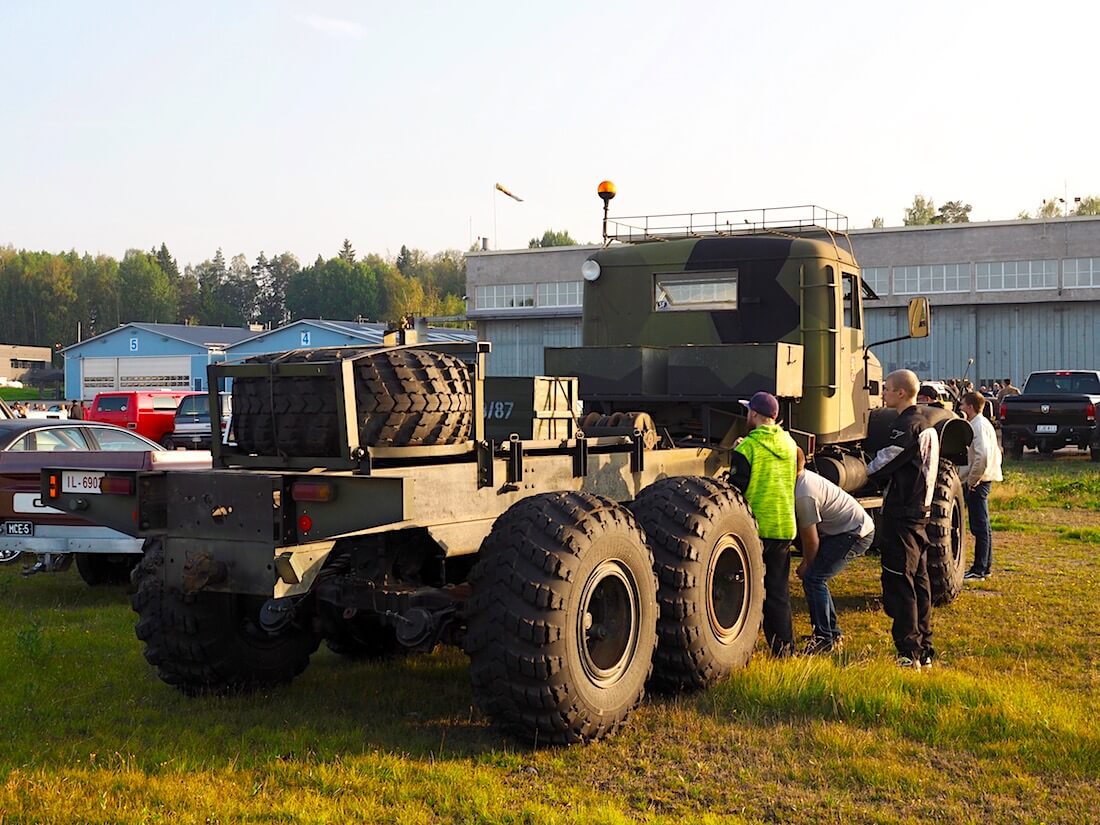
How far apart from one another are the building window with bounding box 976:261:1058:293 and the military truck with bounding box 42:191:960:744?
113ft

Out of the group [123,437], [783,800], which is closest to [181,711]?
[783,800]

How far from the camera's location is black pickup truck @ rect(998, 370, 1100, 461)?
72.8 feet

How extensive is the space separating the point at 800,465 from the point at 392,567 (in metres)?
2.70

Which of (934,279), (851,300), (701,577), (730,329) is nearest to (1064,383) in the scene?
(934,279)

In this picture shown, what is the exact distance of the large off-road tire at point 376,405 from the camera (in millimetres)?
5227

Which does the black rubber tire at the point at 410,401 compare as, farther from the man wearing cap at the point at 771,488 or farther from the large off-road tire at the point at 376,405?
the man wearing cap at the point at 771,488

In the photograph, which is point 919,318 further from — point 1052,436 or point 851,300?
point 1052,436

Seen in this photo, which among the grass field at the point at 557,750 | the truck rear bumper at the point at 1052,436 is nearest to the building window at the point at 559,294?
the truck rear bumper at the point at 1052,436

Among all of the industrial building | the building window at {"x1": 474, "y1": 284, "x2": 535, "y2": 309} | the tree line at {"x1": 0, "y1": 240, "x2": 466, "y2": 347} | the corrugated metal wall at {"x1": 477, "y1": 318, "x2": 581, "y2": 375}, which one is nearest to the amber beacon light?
the industrial building

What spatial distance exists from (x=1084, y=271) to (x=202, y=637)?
37.4 meters

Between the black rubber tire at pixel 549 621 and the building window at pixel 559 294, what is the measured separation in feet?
127

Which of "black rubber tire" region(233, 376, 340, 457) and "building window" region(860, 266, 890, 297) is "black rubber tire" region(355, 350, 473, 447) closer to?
"black rubber tire" region(233, 376, 340, 457)

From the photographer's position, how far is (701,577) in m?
5.95

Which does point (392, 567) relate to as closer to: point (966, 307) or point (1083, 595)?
point (1083, 595)
